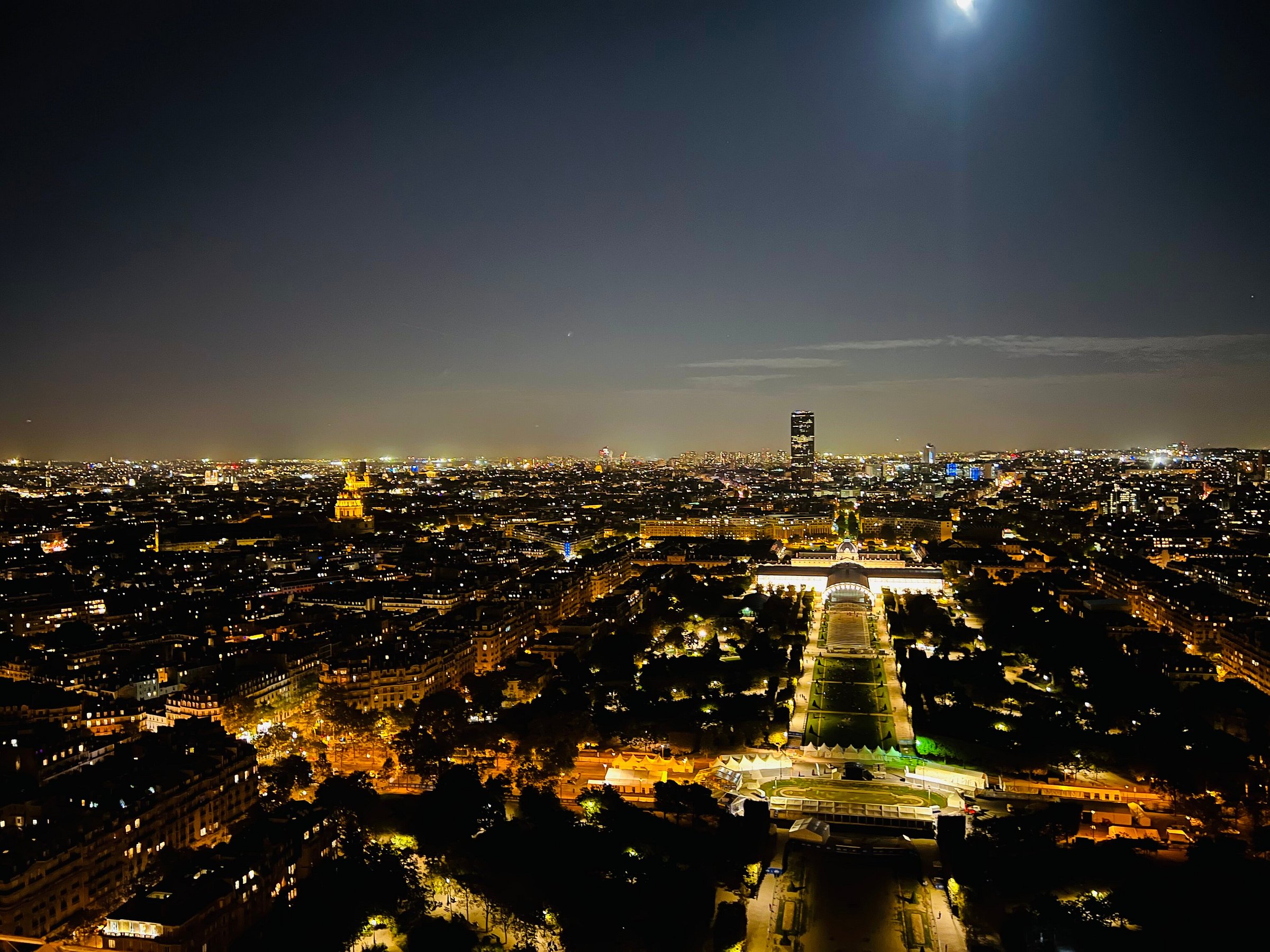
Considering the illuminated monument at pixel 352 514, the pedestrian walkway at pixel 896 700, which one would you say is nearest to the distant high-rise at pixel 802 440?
the illuminated monument at pixel 352 514

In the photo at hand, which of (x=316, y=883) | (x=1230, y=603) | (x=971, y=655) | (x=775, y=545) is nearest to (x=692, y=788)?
(x=316, y=883)

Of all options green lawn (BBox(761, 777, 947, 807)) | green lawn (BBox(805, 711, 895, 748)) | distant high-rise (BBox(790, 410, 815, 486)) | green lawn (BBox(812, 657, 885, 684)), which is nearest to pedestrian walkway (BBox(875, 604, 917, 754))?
green lawn (BBox(805, 711, 895, 748))

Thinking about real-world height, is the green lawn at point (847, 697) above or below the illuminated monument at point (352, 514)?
below

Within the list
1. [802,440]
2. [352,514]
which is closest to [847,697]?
[352,514]

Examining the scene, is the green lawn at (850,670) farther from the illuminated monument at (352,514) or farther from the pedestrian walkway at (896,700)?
the illuminated monument at (352,514)

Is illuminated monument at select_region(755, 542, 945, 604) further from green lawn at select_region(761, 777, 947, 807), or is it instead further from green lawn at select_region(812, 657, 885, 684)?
green lawn at select_region(761, 777, 947, 807)

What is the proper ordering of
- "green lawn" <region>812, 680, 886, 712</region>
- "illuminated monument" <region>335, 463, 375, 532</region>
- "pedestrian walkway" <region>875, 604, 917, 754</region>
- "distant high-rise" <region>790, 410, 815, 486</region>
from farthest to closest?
"distant high-rise" <region>790, 410, 815, 486</region> < "illuminated monument" <region>335, 463, 375, 532</region> < "green lawn" <region>812, 680, 886, 712</region> < "pedestrian walkway" <region>875, 604, 917, 754</region>

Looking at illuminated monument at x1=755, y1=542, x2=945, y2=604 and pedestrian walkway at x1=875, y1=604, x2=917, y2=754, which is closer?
pedestrian walkway at x1=875, y1=604, x2=917, y2=754

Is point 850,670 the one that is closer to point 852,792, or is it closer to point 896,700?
point 896,700
